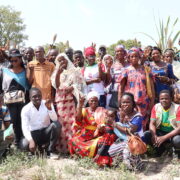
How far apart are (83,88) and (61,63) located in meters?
0.62

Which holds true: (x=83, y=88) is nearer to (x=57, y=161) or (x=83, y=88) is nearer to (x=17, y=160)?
(x=57, y=161)

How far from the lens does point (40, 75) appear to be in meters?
4.77

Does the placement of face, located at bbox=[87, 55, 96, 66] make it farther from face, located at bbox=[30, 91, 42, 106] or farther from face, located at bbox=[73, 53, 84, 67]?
face, located at bbox=[30, 91, 42, 106]

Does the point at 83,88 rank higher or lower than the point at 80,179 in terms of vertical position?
higher

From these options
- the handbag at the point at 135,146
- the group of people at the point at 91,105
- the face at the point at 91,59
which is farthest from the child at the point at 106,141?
the face at the point at 91,59

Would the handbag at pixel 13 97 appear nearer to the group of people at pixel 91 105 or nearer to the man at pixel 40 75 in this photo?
the group of people at pixel 91 105

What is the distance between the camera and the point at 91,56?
Result: 15.9ft

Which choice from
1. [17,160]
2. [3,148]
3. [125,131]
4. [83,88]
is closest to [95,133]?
[125,131]

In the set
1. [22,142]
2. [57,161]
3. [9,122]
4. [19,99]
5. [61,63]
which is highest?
[61,63]

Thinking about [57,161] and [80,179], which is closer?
[80,179]

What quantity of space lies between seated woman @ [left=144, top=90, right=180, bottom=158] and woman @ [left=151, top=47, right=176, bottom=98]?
22.3 inches

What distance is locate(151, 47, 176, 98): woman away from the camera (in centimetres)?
478

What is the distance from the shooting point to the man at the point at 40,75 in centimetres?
475

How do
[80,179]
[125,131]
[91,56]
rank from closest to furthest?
[80,179] → [125,131] → [91,56]
